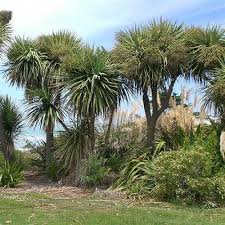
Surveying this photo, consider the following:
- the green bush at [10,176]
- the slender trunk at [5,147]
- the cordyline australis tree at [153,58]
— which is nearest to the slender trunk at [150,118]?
the cordyline australis tree at [153,58]

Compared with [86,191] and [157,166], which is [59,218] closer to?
[157,166]

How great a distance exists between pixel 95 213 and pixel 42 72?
8248mm

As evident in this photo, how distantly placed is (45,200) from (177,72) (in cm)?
589

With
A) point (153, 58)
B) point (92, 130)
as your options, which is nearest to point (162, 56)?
point (153, 58)

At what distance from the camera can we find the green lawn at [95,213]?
415 inches

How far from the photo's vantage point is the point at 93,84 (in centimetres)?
1622

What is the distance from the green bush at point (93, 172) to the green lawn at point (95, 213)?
2.25 m

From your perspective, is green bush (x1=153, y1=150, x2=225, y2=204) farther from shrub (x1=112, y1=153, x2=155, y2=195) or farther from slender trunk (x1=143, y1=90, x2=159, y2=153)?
slender trunk (x1=143, y1=90, x2=159, y2=153)

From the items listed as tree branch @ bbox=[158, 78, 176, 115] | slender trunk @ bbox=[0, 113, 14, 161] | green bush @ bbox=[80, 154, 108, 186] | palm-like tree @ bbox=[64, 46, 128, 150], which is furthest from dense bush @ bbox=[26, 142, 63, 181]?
tree branch @ bbox=[158, 78, 176, 115]

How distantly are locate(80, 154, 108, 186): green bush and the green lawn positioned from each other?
2248 mm

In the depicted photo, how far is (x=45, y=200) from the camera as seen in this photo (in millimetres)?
13445

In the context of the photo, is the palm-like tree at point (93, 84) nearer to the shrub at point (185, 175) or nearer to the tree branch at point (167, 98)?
the tree branch at point (167, 98)

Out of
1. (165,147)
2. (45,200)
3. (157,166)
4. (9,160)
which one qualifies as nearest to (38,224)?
(45,200)

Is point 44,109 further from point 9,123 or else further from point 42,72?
point 9,123
